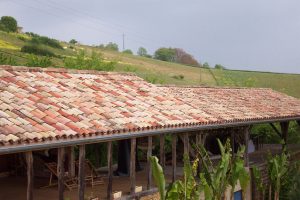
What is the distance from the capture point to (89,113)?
10328 millimetres

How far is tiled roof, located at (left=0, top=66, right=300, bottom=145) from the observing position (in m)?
8.59

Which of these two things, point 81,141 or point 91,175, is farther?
point 91,175

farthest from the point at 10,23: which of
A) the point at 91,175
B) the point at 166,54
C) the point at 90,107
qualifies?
the point at 90,107

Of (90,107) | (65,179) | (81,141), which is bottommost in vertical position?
(65,179)

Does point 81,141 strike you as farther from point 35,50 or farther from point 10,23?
point 10,23

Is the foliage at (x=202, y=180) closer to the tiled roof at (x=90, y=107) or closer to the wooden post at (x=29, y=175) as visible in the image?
the tiled roof at (x=90, y=107)

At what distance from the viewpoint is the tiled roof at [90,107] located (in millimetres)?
8594

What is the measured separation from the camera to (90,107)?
10844 millimetres

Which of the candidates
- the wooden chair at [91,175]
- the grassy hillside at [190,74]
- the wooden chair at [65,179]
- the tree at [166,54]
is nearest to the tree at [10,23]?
the grassy hillside at [190,74]

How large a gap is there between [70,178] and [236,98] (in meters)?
8.80

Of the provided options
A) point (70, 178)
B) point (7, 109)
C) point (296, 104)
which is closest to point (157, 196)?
point (70, 178)

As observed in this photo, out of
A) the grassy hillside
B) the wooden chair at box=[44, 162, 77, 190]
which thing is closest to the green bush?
the grassy hillside

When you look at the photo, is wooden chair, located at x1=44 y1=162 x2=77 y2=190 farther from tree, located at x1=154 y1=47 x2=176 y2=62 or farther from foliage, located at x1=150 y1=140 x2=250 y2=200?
tree, located at x1=154 y1=47 x2=176 y2=62

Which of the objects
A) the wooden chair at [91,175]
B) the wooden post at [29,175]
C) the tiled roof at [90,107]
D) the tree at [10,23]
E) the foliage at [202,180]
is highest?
the tree at [10,23]
